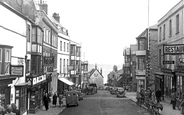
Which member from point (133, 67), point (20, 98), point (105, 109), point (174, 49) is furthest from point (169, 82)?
point (133, 67)

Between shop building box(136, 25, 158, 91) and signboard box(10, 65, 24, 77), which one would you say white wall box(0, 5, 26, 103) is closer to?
signboard box(10, 65, 24, 77)

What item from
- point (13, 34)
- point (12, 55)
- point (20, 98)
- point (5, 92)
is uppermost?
point (13, 34)

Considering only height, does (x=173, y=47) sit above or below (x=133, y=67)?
above

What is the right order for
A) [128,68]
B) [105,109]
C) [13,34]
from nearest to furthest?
[13,34] → [105,109] → [128,68]

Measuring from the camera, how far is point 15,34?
59.1ft

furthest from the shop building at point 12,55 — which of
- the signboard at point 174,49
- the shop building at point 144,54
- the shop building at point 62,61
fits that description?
the shop building at point 144,54

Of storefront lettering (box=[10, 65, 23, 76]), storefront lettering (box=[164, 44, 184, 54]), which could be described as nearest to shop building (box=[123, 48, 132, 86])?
storefront lettering (box=[164, 44, 184, 54])

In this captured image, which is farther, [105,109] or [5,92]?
[105,109]

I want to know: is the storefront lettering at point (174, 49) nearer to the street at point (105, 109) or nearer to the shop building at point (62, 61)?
the street at point (105, 109)

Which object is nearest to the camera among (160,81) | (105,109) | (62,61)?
(105,109)

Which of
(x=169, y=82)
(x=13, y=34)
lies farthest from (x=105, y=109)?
(x=13, y=34)

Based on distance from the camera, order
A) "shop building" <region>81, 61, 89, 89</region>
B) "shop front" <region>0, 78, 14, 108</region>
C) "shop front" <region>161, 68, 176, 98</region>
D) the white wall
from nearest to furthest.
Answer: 1. "shop front" <region>0, 78, 14, 108</region>
2. the white wall
3. "shop front" <region>161, 68, 176, 98</region>
4. "shop building" <region>81, 61, 89, 89</region>

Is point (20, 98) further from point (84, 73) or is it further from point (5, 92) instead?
point (84, 73)

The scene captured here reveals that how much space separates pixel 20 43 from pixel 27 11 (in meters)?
3.71
